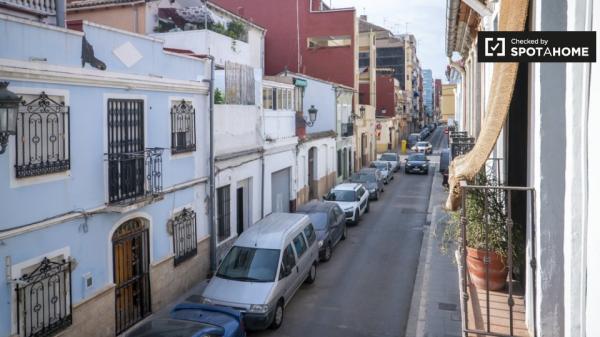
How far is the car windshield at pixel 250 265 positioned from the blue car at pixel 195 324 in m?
2.23

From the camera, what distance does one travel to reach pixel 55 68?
8758 millimetres

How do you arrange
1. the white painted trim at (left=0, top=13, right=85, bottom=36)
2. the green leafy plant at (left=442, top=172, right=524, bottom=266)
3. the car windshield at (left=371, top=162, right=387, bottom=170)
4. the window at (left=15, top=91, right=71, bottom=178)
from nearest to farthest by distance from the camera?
the green leafy plant at (left=442, top=172, right=524, bottom=266), the white painted trim at (left=0, top=13, right=85, bottom=36), the window at (left=15, top=91, right=71, bottom=178), the car windshield at (left=371, top=162, right=387, bottom=170)


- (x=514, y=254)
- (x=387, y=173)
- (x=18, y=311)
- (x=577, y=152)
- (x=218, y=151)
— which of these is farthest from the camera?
(x=387, y=173)

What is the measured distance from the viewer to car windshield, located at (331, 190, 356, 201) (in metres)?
21.5

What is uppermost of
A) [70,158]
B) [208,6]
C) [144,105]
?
[208,6]

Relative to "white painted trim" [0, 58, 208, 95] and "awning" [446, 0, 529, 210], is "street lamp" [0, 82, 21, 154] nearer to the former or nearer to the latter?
"white painted trim" [0, 58, 208, 95]

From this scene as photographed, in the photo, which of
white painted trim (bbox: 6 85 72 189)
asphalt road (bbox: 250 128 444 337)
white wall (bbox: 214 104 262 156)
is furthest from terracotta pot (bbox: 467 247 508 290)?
white wall (bbox: 214 104 262 156)

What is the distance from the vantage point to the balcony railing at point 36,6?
9.15 m

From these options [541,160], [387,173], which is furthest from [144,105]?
[387,173]

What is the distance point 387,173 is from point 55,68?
2553 cm

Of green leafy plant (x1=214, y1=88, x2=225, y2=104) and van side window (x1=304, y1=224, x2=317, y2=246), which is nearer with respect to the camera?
van side window (x1=304, y1=224, x2=317, y2=246)

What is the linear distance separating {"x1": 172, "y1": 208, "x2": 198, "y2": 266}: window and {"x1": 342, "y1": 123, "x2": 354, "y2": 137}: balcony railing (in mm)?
18661

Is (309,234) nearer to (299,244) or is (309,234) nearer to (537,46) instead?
(299,244)

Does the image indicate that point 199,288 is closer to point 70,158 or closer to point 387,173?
point 70,158
